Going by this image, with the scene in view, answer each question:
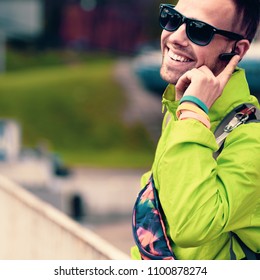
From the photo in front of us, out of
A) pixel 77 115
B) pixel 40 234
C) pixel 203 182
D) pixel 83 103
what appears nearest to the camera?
pixel 203 182

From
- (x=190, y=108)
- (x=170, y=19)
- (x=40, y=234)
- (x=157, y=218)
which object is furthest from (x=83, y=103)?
(x=190, y=108)

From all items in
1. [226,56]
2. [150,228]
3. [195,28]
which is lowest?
[150,228]

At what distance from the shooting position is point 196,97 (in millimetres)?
2676

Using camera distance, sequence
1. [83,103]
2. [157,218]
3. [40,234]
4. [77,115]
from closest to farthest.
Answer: [157,218], [40,234], [77,115], [83,103]

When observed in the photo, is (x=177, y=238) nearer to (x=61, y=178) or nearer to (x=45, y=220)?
(x=45, y=220)

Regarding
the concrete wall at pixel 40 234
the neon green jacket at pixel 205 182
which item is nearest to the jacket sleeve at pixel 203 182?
the neon green jacket at pixel 205 182

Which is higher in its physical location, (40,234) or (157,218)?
(157,218)

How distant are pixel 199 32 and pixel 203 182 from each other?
0.54 m

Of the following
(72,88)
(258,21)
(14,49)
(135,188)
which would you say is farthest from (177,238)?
(14,49)

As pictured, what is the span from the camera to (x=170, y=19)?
9.36 feet

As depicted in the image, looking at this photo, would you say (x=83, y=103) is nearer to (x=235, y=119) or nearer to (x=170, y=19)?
(x=170, y=19)

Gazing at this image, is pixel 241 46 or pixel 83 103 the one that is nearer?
pixel 241 46

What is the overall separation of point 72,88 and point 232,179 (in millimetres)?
38137

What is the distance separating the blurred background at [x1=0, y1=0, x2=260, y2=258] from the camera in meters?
21.6
